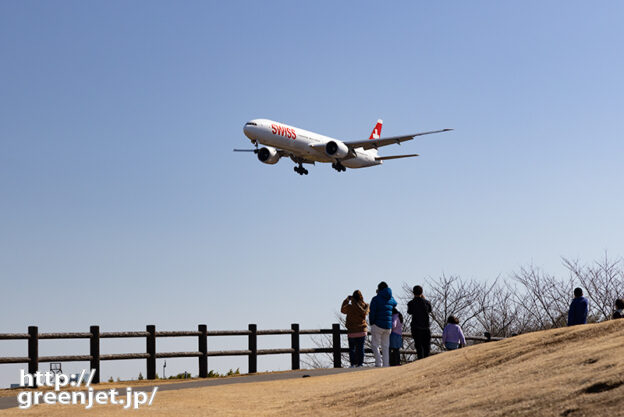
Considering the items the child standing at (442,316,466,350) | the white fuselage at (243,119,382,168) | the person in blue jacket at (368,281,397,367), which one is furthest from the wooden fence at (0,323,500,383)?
the white fuselage at (243,119,382,168)

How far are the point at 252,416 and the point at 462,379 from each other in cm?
256

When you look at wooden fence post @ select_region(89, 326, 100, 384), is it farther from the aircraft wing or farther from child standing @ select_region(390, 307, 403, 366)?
the aircraft wing

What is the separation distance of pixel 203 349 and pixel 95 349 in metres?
2.54

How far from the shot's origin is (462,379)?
10195 millimetres

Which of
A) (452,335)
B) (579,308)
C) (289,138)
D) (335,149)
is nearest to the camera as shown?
(579,308)

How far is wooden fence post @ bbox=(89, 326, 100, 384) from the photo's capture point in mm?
16703

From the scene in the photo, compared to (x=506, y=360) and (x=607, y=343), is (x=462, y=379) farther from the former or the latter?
(x=607, y=343)

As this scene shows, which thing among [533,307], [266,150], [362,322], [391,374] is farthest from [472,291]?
[391,374]

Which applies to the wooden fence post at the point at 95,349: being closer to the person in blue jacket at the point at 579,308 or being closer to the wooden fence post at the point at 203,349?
the wooden fence post at the point at 203,349

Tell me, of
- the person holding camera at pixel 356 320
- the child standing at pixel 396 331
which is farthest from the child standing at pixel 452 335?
the person holding camera at pixel 356 320

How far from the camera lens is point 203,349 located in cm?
1847

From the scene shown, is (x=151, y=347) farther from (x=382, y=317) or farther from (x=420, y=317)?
(x=420, y=317)

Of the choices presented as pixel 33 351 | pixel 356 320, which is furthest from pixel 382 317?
pixel 33 351

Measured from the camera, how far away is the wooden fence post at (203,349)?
18438mm
